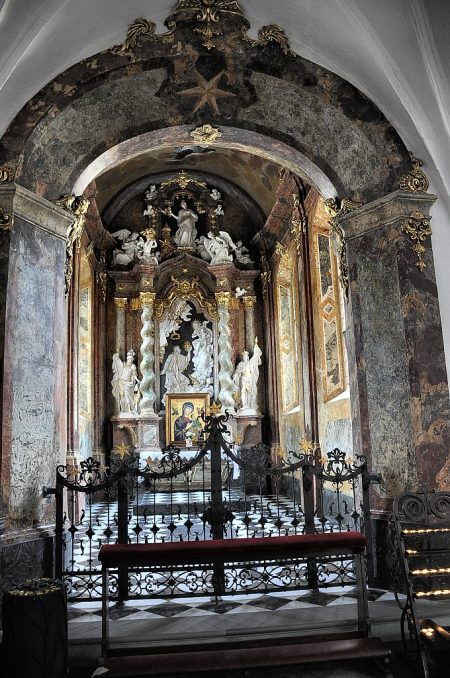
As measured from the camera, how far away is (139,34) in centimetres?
673

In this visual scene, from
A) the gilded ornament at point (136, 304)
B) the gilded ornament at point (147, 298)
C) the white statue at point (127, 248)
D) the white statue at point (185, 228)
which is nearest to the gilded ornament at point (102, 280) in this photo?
the white statue at point (127, 248)

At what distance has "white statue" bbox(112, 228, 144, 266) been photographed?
1551 cm

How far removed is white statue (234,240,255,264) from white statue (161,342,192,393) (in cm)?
281

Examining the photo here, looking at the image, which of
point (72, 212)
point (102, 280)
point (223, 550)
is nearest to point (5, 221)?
point (72, 212)

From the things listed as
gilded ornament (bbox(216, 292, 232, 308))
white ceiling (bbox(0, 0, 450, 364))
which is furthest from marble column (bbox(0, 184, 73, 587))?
gilded ornament (bbox(216, 292, 232, 308))

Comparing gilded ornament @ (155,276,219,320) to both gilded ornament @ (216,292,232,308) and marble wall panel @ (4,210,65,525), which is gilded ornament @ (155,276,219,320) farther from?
marble wall panel @ (4,210,65,525)

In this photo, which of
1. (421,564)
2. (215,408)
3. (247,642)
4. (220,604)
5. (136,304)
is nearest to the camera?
(247,642)

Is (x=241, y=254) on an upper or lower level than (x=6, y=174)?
upper

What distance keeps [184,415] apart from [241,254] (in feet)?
14.4

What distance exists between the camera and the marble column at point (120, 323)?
1536cm

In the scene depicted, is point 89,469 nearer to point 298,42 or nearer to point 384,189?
point 384,189

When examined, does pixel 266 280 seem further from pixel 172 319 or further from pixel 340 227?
pixel 340 227

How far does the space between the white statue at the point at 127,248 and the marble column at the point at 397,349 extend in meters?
9.39

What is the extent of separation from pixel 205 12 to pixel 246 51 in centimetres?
61
